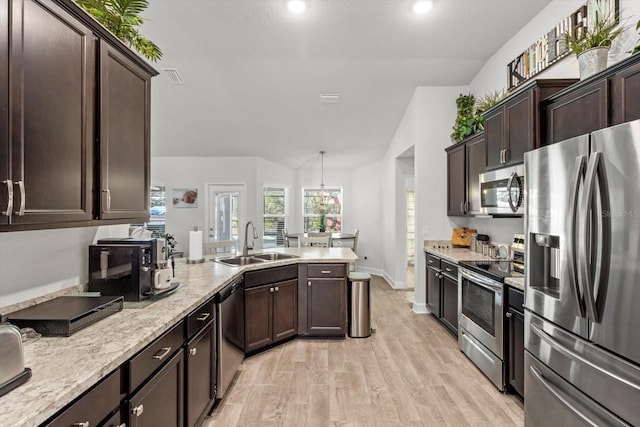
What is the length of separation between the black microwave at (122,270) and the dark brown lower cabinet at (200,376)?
425mm

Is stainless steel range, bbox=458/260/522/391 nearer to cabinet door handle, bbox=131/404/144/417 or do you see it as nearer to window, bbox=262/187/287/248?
cabinet door handle, bbox=131/404/144/417

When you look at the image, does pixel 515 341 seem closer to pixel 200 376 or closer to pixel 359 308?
pixel 359 308

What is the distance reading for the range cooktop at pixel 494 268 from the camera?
2.57m

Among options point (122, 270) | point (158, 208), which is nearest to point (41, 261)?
point (122, 270)

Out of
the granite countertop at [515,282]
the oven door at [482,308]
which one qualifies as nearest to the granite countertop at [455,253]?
the granite countertop at [515,282]

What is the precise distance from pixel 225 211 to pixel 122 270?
533 centimetres

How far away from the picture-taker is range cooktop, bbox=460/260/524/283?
8.43ft

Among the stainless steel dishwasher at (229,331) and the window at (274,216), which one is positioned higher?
the window at (274,216)

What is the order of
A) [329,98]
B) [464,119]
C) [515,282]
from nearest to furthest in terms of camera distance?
[515,282], [464,119], [329,98]

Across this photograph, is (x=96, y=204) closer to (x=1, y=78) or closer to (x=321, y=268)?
(x=1, y=78)

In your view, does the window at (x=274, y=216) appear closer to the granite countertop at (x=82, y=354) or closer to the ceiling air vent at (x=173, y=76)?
the ceiling air vent at (x=173, y=76)

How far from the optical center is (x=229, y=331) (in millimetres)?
2545

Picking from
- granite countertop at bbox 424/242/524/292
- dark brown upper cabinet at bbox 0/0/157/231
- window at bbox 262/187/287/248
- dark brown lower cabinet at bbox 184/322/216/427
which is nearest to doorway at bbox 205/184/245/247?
window at bbox 262/187/287/248

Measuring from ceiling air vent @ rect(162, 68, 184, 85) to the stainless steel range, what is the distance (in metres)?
4.08
